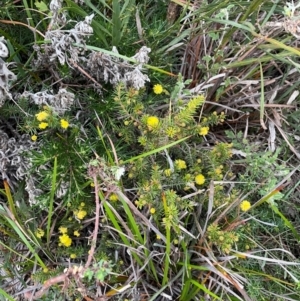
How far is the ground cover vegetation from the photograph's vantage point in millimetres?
1157

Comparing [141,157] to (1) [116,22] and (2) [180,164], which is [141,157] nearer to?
(2) [180,164]

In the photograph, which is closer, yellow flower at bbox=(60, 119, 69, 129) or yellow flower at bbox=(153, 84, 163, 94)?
yellow flower at bbox=(60, 119, 69, 129)

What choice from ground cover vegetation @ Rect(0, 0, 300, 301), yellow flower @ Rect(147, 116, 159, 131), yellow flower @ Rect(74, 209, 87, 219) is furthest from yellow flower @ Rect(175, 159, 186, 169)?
yellow flower @ Rect(74, 209, 87, 219)

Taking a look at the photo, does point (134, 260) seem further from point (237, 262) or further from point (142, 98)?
point (142, 98)

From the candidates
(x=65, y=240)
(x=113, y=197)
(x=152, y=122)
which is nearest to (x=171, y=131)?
(x=152, y=122)

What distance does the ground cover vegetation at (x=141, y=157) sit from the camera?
116 centimetres

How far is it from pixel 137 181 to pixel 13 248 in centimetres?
39

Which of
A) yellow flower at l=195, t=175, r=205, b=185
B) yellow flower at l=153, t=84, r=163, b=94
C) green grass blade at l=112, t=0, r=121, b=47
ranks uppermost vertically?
green grass blade at l=112, t=0, r=121, b=47

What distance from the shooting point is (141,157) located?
3.72 feet

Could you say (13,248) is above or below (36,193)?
below

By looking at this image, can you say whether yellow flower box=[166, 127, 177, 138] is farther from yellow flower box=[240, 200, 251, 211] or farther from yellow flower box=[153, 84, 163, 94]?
yellow flower box=[240, 200, 251, 211]

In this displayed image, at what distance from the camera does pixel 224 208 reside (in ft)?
4.06

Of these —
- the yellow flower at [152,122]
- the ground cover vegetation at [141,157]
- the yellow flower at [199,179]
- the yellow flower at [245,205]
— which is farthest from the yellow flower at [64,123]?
the yellow flower at [245,205]

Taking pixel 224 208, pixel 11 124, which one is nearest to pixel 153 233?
pixel 224 208
